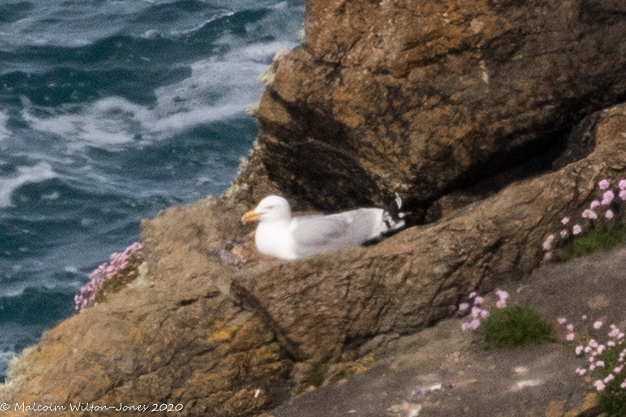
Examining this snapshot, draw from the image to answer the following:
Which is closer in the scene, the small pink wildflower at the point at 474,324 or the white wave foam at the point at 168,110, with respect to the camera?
the small pink wildflower at the point at 474,324

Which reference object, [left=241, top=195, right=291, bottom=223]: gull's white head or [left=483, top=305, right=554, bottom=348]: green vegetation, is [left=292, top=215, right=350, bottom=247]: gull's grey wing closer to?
[left=241, top=195, right=291, bottom=223]: gull's white head

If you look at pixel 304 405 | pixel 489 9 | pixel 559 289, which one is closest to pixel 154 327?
pixel 304 405

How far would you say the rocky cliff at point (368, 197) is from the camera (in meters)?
6.72

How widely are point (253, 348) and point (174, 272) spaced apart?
1745mm

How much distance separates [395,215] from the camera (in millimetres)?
8094

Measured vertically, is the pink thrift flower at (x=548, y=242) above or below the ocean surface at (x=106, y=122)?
below

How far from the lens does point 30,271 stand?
15.9 metres

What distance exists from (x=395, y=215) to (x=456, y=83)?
1.23m

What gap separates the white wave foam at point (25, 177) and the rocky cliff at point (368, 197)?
9089mm

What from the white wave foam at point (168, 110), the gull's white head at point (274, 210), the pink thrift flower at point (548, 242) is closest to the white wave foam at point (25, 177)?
the white wave foam at point (168, 110)

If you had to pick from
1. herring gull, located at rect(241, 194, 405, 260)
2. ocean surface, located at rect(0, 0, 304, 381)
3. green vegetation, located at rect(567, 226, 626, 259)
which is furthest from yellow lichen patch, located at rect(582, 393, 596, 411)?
ocean surface, located at rect(0, 0, 304, 381)

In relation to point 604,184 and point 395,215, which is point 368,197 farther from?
point 604,184

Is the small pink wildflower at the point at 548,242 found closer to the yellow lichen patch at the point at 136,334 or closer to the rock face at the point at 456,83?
the rock face at the point at 456,83

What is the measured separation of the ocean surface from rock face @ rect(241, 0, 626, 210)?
762 cm
